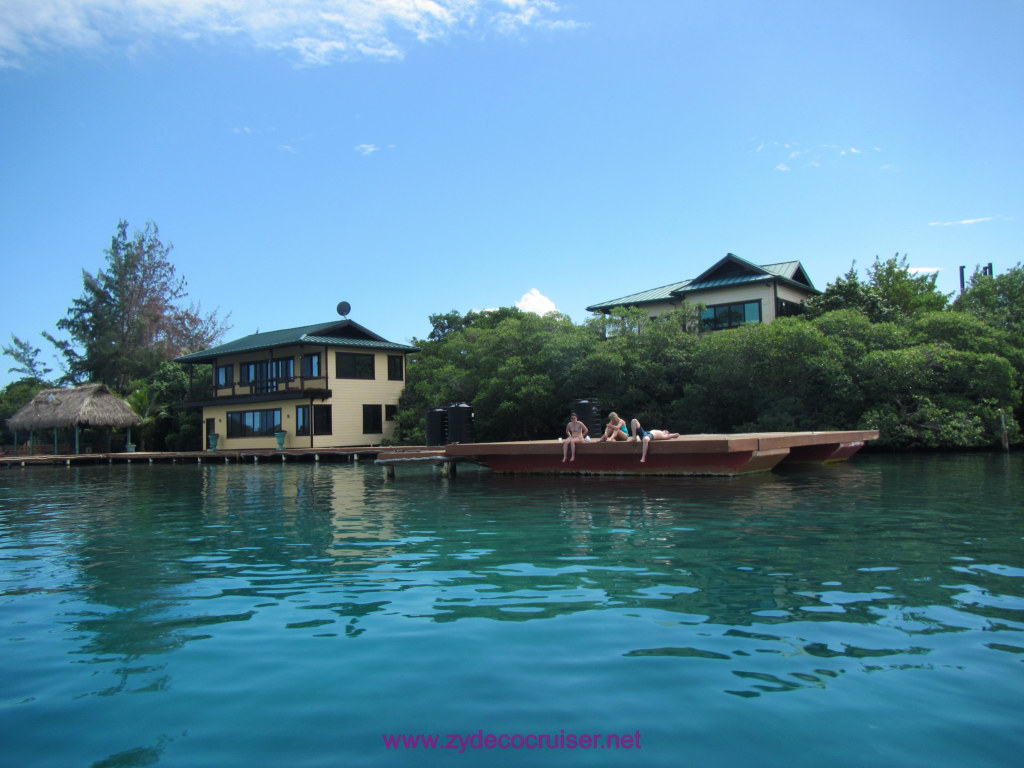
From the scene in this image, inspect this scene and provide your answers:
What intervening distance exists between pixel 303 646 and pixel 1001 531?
22.7 feet

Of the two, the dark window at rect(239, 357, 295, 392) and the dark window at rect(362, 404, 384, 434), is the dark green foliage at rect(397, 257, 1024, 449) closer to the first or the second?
the dark window at rect(362, 404, 384, 434)

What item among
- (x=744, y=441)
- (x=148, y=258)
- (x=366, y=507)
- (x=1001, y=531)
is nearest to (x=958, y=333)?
(x=744, y=441)

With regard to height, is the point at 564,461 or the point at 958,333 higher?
the point at 958,333

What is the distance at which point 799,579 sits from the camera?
515 cm

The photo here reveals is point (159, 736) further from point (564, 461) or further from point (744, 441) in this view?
point (564, 461)

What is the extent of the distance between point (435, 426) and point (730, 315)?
16.7 m

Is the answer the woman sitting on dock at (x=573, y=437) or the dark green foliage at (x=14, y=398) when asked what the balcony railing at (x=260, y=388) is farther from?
the woman sitting on dock at (x=573, y=437)

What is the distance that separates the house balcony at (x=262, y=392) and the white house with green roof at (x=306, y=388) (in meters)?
0.05

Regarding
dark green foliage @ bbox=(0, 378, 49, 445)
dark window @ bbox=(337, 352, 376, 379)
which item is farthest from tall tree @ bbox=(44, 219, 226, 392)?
dark window @ bbox=(337, 352, 376, 379)

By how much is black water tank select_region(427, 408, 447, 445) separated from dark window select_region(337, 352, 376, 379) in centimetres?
1334

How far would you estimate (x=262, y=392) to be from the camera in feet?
112

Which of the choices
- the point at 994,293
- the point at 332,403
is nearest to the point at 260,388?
the point at 332,403

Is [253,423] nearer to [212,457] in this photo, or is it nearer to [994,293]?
[212,457]

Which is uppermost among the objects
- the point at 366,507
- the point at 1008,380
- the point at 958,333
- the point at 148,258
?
the point at 148,258
